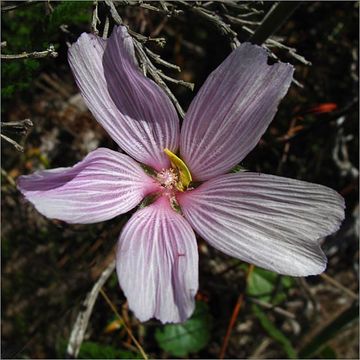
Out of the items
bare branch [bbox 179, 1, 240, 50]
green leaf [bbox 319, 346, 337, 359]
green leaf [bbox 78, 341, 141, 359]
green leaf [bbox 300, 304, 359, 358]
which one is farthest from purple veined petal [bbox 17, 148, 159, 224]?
green leaf [bbox 319, 346, 337, 359]

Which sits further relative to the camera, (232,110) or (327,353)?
(327,353)

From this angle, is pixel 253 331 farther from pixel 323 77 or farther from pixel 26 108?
pixel 26 108

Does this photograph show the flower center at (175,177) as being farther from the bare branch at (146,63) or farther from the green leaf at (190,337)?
the green leaf at (190,337)

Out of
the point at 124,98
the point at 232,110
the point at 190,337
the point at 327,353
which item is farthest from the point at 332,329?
the point at 124,98

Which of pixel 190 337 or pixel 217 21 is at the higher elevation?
pixel 217 21

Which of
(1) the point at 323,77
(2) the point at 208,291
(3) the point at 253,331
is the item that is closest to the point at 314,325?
(3) the point at 253,331

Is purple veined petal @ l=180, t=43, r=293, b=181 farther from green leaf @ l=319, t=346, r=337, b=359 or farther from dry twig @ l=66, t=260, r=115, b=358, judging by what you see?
green leaf @ l=319, t=346, r=337, b=359

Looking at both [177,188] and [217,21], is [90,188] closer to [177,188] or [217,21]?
[177,188]
